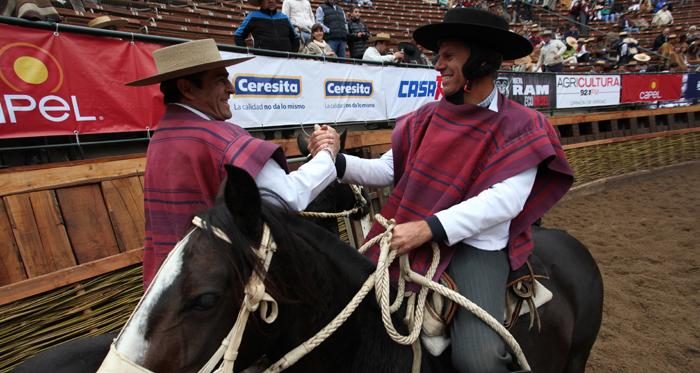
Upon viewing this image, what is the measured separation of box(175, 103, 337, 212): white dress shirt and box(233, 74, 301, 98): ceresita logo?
326 cm

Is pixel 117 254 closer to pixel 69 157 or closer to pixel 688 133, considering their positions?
pixel 69 157

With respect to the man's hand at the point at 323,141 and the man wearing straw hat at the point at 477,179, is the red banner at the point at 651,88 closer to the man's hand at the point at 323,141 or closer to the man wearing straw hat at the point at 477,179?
the man wearing straw hat at the point at 477,179

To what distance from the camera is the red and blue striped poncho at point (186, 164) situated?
160cm

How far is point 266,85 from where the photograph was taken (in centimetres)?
486

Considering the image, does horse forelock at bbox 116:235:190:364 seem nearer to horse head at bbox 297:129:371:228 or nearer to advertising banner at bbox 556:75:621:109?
horse head at bbox 297:129:371:228

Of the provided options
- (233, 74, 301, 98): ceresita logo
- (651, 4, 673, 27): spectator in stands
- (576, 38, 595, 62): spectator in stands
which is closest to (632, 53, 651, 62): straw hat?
(576, 38, 595, 62): spectator in stands

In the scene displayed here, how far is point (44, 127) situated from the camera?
3.23 m

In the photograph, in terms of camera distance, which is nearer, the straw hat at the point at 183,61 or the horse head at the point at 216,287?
the horse head at the point at 216,287

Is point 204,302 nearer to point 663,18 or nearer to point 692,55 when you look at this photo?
point 692,55

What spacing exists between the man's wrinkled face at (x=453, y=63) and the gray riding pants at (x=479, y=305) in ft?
2.69

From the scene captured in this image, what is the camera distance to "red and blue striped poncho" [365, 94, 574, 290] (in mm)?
1668

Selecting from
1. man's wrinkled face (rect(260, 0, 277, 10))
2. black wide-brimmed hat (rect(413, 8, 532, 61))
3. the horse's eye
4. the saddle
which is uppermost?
man's wrinkled face (rect(260, 0, 277, 10))

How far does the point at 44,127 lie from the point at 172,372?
334cm

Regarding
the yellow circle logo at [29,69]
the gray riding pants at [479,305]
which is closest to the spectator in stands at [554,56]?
the gray riding pants at [479,305]
